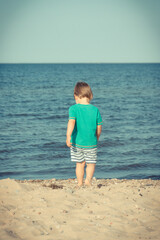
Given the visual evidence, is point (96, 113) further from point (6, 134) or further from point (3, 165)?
point (6, 134)

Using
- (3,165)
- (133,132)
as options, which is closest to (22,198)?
(3,165)

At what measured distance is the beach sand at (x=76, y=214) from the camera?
3398mm

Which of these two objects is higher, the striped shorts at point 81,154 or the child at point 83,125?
the child at point 83,125

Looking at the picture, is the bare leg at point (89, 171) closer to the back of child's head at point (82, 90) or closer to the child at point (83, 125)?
the child at point (83, 125)

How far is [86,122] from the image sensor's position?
5152mm

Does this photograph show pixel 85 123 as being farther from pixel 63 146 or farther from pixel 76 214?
pixel 63 146

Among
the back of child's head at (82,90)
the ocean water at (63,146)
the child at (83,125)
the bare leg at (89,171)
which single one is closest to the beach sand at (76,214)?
the bare leg at (89,171)

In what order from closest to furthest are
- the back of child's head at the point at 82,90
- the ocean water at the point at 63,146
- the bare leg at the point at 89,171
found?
the back of child's head at the point at 82,90, the bare leg at the point at 89,171, the ocean water at the point at 63,146

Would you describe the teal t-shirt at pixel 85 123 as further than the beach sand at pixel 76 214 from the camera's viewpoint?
Yes

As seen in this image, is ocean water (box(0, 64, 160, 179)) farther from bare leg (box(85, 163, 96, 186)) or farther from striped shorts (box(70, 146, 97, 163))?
striped shorts (box(70, 146, 97, 163))

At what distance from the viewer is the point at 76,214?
384cm

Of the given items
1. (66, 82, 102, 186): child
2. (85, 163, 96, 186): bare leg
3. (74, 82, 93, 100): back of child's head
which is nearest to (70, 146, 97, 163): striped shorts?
(66, 82, 102, 186): child

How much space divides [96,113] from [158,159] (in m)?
6.00

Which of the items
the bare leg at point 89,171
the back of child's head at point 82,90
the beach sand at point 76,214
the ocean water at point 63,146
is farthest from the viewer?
the ocean water at point 63,146
